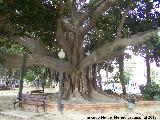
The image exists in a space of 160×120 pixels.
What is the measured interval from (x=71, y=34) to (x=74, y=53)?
192 cm

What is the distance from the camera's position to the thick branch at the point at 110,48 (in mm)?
17750

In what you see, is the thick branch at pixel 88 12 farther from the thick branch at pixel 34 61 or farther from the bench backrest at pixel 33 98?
the bench backrest at pixel 33 98

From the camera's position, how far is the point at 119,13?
21391 mm

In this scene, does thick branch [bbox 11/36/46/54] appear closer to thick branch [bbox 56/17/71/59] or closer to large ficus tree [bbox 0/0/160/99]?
large ficus tree [bbox 0/0/160/99]

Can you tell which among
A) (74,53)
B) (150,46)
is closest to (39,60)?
(74,53)

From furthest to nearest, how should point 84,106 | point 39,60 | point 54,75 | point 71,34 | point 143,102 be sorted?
point 54,75
point 71,34
point 39,60
point 143,102
point 84,106

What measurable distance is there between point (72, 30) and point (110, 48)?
7.43 feet

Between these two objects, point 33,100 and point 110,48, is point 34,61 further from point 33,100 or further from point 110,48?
point 110,48

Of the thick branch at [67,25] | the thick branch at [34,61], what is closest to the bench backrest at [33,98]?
the thick branch at [34,61]

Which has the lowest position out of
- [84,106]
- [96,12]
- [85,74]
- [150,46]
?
[84,106]

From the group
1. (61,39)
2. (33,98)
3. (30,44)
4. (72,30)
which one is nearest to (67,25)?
(72,30)

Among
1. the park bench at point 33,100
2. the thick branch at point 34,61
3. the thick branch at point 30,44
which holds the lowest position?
the park bench at point 33,100

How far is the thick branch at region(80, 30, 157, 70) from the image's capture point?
1775 centimetres

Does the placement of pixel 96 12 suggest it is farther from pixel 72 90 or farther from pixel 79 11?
pixel 72 90
